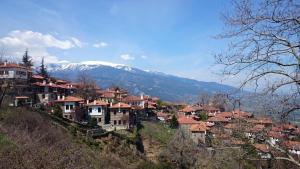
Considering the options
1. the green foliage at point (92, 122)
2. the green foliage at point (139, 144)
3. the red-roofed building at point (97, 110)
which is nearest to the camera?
the green foliage at point (139, 144)

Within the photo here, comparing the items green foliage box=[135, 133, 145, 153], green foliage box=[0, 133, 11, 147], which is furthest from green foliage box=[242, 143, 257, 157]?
green foliage box=[135, 133, 145, 153]

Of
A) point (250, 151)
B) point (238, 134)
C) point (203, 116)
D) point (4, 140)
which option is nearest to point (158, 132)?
point (203, 116)

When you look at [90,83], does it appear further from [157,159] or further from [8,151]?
[8,151]

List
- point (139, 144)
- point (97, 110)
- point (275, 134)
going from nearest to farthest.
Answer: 1. point (275, 134)
2. point (139, 144)
3. point (97, 110)

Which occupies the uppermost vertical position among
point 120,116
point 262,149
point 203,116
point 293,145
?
point 262,149

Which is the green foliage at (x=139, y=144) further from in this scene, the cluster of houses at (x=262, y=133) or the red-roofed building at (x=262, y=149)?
the red-roofed building at (x=262, y=149)

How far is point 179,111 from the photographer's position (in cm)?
8169

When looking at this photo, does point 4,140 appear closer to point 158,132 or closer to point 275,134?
point 275,134

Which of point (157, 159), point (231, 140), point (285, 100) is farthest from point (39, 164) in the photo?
point (157, 159)

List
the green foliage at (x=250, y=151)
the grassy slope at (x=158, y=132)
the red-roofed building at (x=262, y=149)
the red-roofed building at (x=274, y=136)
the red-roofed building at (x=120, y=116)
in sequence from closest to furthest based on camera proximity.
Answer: the green foliage at (x=250, y=151) < the red-roofed building at (x=262, y=149) < the red-roofed building at (x=274, y=136) < the grassy slope at (x=158, y=132) < the red-roofed building at (x=120, y=116)

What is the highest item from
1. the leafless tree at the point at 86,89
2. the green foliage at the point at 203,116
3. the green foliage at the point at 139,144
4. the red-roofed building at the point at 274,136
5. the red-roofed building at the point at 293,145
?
the leafless tree at the point at 86,89

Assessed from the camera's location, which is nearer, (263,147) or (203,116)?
(263,147)

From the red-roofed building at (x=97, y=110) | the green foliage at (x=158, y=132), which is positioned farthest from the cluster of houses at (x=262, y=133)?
the red-roofed building at (x=97, y=110)

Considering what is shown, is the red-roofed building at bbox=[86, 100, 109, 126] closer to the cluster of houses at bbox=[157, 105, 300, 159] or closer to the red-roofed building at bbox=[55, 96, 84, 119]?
the red-roofed building at bbox=[55, 96, 84, 119]
